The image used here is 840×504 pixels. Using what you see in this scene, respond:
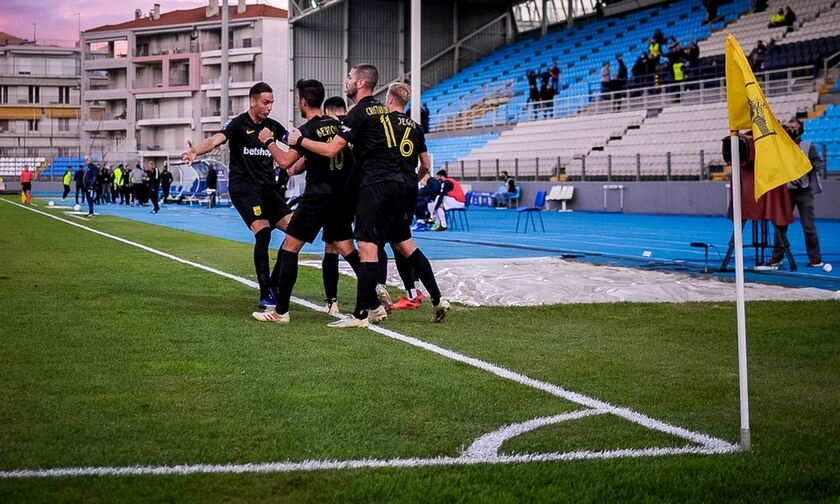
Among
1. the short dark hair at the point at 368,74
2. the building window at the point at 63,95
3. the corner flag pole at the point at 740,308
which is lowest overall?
the corner flag pole at the point at 740,308

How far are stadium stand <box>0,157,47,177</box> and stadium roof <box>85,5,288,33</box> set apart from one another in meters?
14.9

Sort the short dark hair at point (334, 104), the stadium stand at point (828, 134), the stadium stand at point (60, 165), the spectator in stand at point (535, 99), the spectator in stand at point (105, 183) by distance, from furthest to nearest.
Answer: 1. the stadium stand at point (60, 165)
2. the spectator in stand at point (105, 183)
3. the spectator in stand at point (535, 99)
4. the stadium stand at point (828, 134)
5. the short dark hair at point (334, 104)

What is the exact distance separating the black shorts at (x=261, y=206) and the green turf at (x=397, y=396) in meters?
0.88

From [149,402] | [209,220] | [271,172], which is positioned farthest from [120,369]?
[209,220]

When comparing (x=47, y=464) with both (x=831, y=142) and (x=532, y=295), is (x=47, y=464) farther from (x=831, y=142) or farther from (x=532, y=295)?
(x=831, y=142)

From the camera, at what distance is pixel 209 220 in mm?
31500

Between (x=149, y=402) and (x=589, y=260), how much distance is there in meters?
11.1

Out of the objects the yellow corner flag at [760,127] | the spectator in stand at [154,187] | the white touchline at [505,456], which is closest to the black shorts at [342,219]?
the white touchline at [505,456]

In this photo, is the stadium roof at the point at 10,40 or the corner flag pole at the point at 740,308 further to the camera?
the stadium roof at the point at 10,40

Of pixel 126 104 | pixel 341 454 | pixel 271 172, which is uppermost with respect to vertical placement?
pixel 126 104

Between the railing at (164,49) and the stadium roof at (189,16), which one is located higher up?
the stadium roof at (189,16)

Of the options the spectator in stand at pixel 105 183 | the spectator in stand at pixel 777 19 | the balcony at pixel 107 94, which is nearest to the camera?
the spectator in stand at pixel 777 19

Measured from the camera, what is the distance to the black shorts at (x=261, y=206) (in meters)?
10.2

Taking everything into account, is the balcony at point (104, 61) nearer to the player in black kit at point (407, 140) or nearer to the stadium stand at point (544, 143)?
the stadium stand at point (544, 143)
